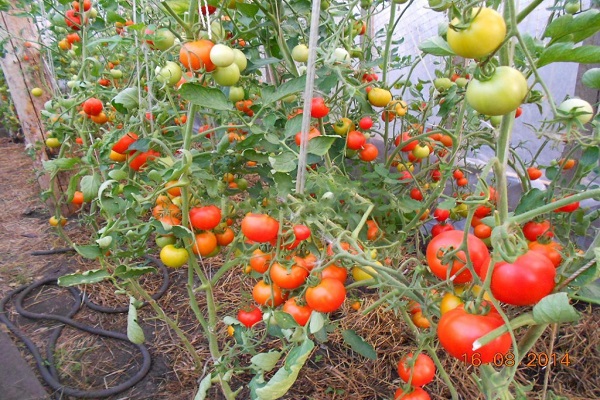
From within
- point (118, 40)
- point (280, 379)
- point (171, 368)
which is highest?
point (118, 40)

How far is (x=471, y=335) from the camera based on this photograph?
0.52 metres

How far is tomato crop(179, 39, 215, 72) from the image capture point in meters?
0.70

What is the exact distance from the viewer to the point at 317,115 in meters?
1.01

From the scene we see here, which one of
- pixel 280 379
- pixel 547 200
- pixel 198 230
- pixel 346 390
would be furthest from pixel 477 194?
pixel 346 390

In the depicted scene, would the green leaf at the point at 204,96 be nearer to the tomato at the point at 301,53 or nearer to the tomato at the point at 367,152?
the tomato at the point at 301,53

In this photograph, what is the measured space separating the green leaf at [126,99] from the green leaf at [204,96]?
28 centimetres

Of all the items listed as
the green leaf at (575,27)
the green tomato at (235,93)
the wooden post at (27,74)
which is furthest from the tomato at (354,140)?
the wooden post at (27,74)

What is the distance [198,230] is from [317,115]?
403mm

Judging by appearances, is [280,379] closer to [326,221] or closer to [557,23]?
[326,221]

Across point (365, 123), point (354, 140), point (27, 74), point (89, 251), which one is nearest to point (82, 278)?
point (89, 251)

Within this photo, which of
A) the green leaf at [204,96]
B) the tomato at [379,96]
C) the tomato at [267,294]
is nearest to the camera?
the green leaf at [204,96]

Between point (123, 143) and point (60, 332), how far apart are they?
1140 mm

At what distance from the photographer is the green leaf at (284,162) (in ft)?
2.52

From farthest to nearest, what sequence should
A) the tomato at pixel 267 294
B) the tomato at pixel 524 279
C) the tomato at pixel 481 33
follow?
1. the tomato at pixel 267 294
2. the tomato at pixel 524 279
3. the tomato at pixel 481 33
